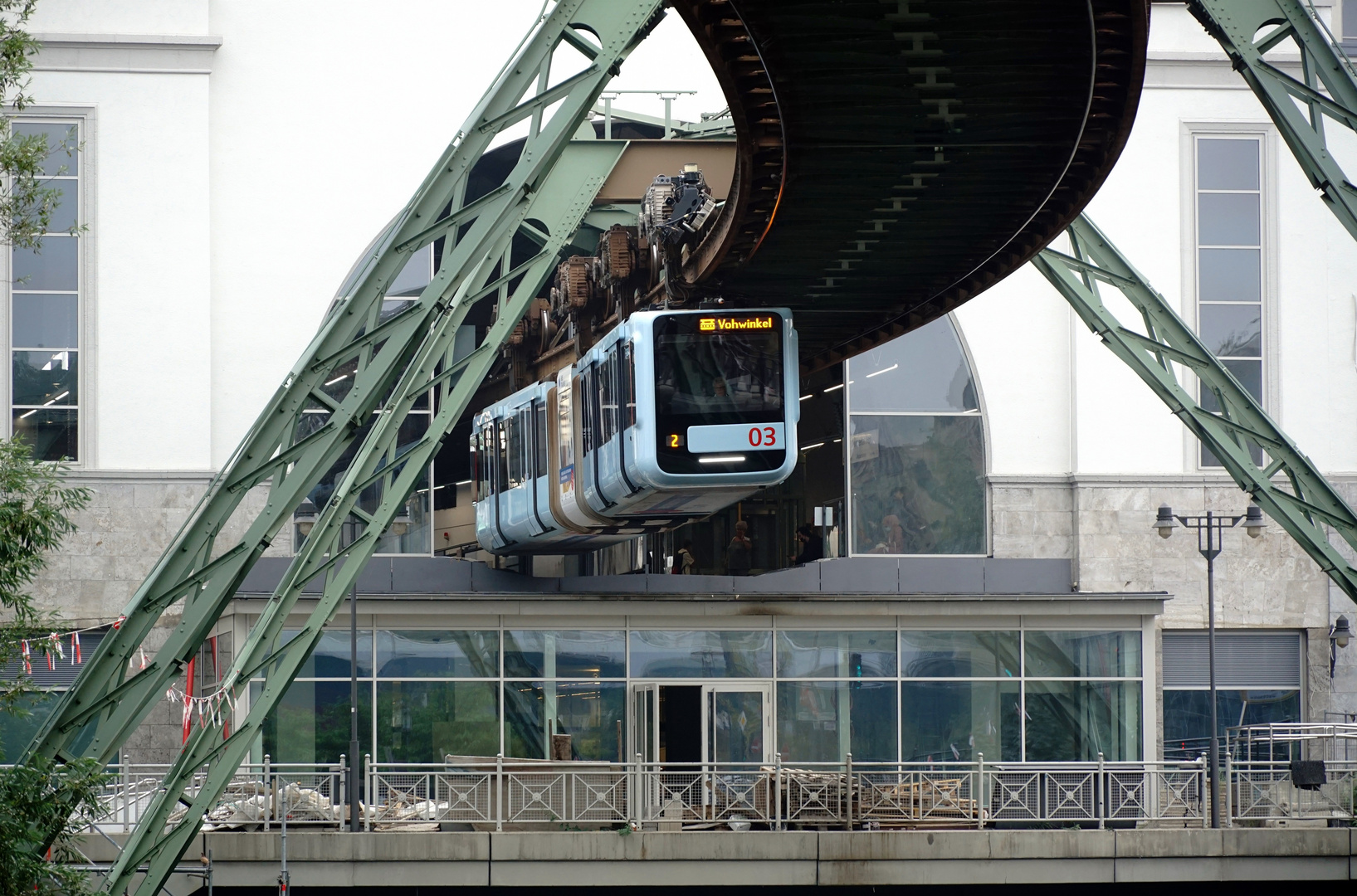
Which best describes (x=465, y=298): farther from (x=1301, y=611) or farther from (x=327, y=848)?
(x=1301, y=611)

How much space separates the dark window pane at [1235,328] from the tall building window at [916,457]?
5.57 m

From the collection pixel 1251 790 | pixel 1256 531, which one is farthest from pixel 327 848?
pixel 1256 531

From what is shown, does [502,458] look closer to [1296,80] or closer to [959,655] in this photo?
[959,655]

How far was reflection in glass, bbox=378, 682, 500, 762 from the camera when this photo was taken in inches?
1394

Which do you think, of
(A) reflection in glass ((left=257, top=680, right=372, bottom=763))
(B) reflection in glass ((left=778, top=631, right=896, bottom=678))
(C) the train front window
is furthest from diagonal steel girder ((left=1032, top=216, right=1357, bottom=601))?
(A) reflection in glass ((left=257, top=680, right=372, bottom=763))

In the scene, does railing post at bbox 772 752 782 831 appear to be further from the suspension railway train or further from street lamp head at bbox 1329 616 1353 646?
street lamp head at bbox 1329 616 1353 646

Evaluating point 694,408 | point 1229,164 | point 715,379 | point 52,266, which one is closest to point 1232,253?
point 1229,164

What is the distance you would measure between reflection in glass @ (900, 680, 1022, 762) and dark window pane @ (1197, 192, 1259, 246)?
36.6 ft

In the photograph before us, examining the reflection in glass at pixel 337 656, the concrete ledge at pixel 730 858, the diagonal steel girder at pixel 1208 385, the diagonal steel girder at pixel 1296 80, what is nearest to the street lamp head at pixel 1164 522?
Answer: the concrete ledge at pixel 730 858

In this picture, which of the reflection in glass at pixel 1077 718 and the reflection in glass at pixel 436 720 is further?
the reflection in glass at pixel 1077 718

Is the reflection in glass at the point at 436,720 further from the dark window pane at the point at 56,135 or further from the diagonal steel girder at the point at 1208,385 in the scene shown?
the diagonal steel girder at the point at 1208,385

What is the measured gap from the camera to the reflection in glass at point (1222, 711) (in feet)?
127

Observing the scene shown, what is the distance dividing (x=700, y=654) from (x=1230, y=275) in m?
14.6

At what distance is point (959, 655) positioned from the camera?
36438 mm
